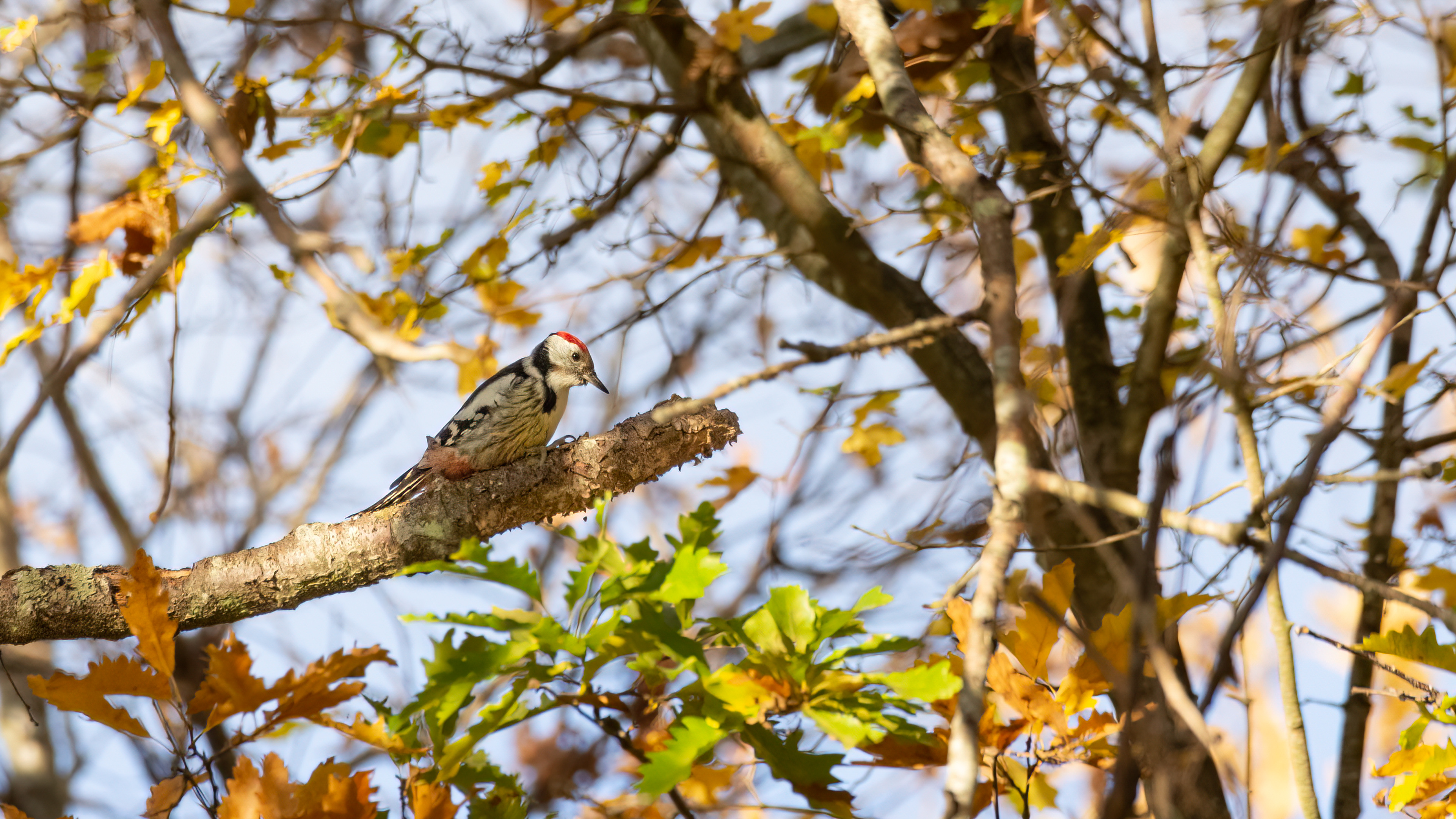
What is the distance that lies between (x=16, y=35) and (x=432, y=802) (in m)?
2.65

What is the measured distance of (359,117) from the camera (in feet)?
10.4

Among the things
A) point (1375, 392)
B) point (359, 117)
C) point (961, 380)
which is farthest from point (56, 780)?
point (1375, 392)

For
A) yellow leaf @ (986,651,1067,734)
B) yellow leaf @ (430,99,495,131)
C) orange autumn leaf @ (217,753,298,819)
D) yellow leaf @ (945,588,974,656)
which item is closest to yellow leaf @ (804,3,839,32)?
yellow leaf @ (430,99,495,131)

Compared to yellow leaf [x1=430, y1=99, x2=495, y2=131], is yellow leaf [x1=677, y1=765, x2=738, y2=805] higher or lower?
yellow leaf [x1=430, y1=99, x2=495, y2=131]

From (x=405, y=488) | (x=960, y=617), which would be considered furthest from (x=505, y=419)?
(x=960, y=617)

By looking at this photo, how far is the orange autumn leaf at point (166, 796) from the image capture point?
1678 mm

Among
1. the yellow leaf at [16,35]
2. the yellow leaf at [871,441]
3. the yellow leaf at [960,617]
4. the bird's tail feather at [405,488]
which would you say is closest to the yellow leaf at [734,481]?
the yellow leaf at [871,441]

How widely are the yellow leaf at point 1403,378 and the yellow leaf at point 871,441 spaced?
4.70 ft

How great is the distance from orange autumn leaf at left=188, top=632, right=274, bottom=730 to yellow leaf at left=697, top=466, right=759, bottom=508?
1824 mm

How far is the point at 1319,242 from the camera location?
3611mm

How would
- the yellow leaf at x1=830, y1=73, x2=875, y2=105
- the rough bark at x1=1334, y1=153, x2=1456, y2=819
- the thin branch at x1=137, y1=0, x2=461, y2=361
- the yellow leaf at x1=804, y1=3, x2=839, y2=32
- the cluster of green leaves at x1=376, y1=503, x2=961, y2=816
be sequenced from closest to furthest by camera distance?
the cluster of green leaves at x1=376, y1=503, x2=961, y2=816, the thin branch at x1=137, y1=0, x2=461, y2=361, the rough bark at x1=1334, y1=153, x2=1456, y2=819, the yellow leaf at x1=830, y1=73, x2=875, y2=105, the yellow leaf at x1=804, y1=3, x2=839, y2=32

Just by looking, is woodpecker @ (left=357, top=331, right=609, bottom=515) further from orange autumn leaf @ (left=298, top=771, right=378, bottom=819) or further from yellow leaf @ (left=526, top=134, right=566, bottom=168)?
orange autumn leaf @ (left=298, top=771, right=378, bottom=819)

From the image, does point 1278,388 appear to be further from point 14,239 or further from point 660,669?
point 14,239

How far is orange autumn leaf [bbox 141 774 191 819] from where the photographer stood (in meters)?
1.68
